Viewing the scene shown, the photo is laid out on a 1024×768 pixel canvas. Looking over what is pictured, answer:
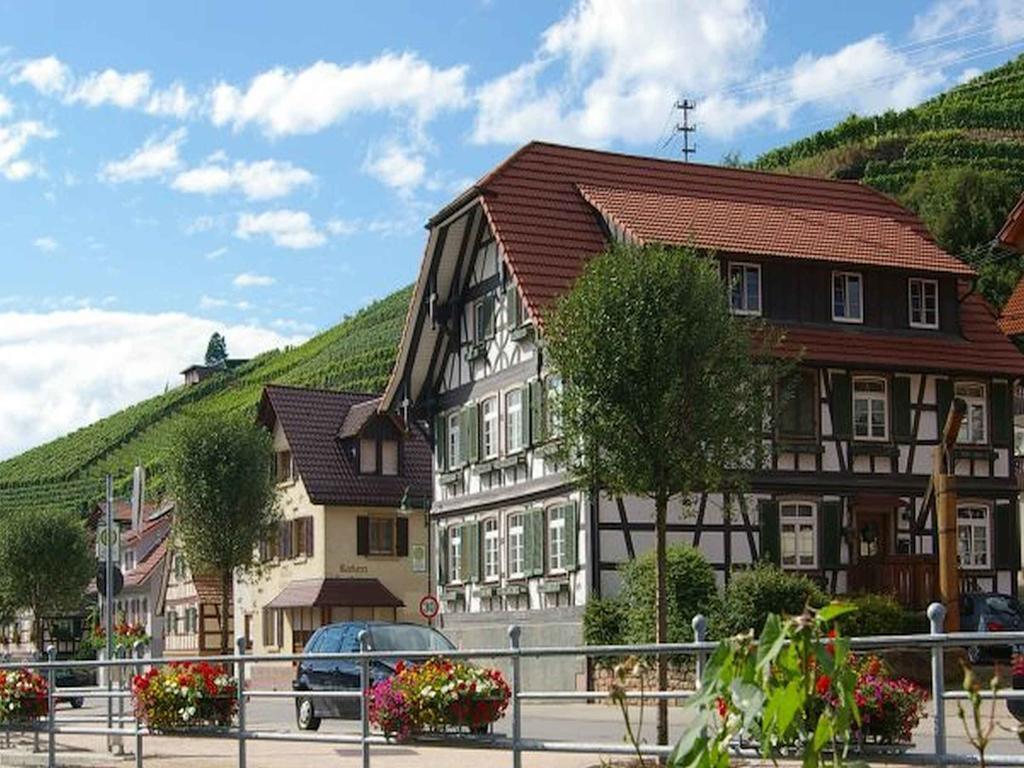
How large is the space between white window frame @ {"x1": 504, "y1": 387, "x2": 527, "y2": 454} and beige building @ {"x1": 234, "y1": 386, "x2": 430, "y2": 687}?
14.1 meters

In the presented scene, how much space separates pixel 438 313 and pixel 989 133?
240 feet

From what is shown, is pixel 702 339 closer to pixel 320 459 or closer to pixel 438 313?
pixel 438 313

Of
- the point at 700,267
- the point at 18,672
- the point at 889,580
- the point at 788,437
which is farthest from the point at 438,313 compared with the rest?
the point at 18,672

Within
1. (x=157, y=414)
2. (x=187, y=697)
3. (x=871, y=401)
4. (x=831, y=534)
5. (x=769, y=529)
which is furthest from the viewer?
(x=157, y=414)

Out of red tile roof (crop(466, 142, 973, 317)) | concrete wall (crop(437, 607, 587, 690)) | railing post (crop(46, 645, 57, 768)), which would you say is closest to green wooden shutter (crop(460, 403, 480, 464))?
concrete wall (crop(437, 607, 587, 690))

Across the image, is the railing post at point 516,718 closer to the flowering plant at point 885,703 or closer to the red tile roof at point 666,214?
the flowering plant at point 885,703

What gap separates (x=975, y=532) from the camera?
133ft

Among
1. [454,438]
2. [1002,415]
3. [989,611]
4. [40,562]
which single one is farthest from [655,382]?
[40,562]

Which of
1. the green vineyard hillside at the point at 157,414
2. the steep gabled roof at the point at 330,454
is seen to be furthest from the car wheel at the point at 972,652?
the green vineyard hillside at the point at 157,414

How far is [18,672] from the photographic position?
861 inches

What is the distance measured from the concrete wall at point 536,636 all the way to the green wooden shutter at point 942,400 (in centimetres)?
964

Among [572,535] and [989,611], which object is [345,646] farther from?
[989,611]

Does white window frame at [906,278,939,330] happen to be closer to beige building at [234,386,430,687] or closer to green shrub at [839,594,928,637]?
green shrub at [839,594,928,637]

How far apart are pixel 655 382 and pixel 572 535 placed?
11623mm
